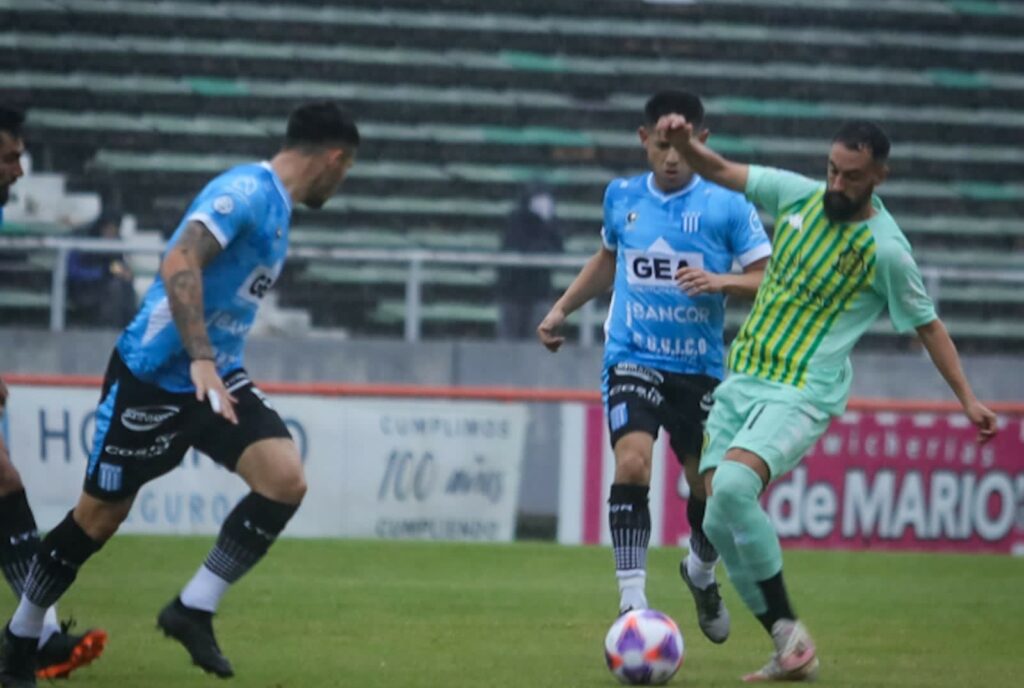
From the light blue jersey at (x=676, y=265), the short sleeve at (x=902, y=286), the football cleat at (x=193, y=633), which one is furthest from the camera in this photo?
the light blue jersey at (x=676, y=265)

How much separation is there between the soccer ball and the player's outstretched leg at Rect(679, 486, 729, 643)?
1226 mm

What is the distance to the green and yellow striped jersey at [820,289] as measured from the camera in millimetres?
7074

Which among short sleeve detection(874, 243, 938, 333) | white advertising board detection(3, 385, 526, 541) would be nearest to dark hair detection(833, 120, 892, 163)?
short sleeve detection(874, 243, 938, 333)

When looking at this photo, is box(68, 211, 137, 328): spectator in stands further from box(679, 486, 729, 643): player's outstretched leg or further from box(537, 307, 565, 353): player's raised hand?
box(679, 486, 729, 643): player's outstretched leg

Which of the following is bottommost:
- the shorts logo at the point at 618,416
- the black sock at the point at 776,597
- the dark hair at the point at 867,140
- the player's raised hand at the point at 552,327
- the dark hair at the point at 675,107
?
the black sock at the point at 776,597

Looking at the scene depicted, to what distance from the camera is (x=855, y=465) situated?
14.3 metres

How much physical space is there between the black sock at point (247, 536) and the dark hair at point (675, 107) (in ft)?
8.40

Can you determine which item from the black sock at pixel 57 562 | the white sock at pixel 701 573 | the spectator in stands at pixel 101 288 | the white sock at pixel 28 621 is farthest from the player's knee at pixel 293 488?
the spectator in stands at pixel 101 288

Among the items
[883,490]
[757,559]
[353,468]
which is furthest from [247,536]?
[883,490]

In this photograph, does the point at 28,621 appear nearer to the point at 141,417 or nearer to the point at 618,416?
the point at 141,417

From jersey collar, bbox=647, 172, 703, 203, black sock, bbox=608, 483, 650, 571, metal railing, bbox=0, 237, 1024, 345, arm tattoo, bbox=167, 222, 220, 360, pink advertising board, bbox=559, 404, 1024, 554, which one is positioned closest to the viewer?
arm tattoo, bbox=167, 222, 220, 360

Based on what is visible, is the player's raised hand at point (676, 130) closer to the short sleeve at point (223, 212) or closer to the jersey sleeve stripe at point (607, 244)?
the short sleeve at point (223, 212)

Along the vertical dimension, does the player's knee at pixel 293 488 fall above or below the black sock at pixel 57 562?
above

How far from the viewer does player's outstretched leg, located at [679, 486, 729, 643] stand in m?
8.23
